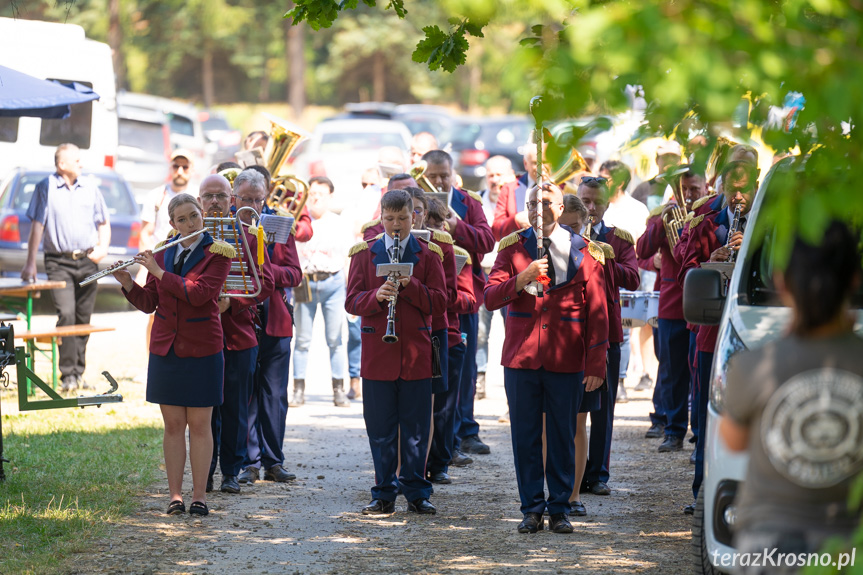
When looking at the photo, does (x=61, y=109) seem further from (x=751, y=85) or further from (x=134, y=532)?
(x=751, y=85)

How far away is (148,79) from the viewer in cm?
5009

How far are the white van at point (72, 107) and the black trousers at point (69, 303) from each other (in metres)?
6.65

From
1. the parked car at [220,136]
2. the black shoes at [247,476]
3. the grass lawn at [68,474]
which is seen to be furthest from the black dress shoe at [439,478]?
the parked car at [220,136]

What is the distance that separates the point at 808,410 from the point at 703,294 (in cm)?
251

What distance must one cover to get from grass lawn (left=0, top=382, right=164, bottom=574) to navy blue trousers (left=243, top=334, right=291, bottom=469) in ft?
2.42

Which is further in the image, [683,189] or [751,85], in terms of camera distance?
[683,189]

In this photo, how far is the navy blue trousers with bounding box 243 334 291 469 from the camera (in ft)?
26.6

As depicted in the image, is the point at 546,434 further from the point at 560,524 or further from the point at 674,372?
the point at 674,372

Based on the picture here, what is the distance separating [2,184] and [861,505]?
15584 mm

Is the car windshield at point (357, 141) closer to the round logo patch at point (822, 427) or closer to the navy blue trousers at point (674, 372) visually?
the navy blue trousers at point (674, 372)

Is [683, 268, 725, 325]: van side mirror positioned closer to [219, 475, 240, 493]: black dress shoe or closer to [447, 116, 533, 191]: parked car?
[219, 475, 240, 493]: black dress shoe

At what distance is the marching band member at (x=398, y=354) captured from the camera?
23.0ft

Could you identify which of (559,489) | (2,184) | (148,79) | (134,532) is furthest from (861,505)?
(148,79)

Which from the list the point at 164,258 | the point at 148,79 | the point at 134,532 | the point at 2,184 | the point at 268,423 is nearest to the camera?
the point at 134,532
